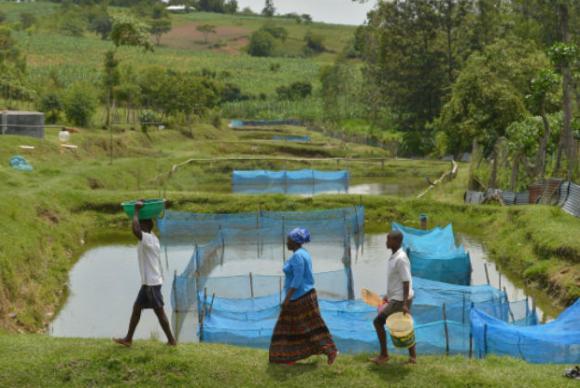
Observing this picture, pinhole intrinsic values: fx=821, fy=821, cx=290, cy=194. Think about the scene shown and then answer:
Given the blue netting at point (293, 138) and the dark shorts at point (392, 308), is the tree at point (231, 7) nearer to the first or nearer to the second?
the blue netting at point (293, 138)

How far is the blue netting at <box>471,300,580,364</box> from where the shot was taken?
11023 millimetres

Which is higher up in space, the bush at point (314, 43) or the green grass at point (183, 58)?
the bush at point (314, 43)

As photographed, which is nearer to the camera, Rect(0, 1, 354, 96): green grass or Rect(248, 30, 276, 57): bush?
Rect(0, 1, 354, 96): green grass

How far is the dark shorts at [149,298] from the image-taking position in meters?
9.82

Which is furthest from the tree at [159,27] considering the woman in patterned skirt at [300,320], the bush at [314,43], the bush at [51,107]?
the woman in patterned skirt at [300,320]

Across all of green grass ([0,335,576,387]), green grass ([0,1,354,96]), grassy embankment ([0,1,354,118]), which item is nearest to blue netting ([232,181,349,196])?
green grass ([0,335,576,387])

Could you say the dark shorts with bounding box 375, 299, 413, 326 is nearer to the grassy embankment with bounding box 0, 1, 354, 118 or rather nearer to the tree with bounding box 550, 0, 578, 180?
the tree with bounding box 550, 0, 578, 180

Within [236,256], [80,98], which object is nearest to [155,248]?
[236,256]

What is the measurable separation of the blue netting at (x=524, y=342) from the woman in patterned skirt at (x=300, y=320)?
2727 millimetres

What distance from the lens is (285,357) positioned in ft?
31.8

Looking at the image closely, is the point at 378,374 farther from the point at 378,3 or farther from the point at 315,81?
the point at 315,81

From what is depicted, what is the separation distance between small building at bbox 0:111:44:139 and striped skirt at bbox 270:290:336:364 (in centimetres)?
2743

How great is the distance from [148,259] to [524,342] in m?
5.22

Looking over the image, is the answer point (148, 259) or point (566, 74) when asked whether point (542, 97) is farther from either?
point (148, 259)
